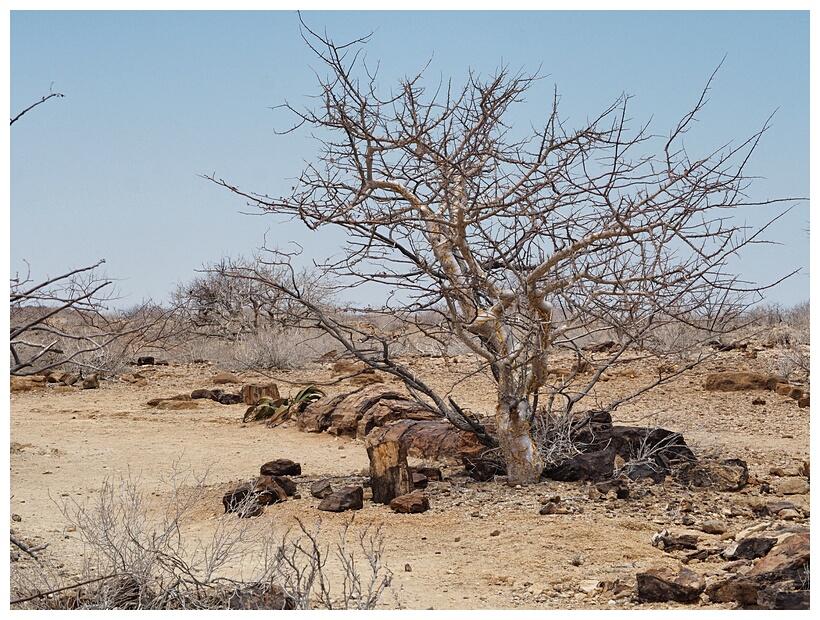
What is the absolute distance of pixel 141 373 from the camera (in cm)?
1820

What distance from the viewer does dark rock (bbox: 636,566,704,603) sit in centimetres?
403

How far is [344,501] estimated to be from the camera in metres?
6.30

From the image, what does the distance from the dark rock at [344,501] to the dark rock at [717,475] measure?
8.26 feet

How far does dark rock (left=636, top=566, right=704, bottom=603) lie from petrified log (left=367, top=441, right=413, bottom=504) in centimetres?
256

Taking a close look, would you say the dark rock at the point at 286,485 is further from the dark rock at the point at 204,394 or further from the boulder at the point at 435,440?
the dark rock at the point at 204,394

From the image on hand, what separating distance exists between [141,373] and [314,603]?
1491 cm

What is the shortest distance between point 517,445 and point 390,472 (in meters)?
1.00

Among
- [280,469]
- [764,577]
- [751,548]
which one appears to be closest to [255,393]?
[280,469]

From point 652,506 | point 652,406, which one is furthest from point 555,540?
point 652,406

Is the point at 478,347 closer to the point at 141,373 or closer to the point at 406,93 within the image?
the point at 406,93

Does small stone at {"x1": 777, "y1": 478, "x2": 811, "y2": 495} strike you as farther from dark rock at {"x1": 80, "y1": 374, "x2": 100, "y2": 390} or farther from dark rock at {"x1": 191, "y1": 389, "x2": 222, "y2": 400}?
dark rock at {"x1": 80, "y1": 374, "x2": 100, "y2": 390}

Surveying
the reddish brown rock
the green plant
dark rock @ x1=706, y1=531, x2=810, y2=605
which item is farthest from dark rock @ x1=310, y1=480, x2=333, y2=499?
the reddish brown rock

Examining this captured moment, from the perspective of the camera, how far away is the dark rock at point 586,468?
6828 mm

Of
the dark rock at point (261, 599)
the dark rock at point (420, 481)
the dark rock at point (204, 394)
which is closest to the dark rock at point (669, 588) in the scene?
the dark rock at point (261, 599)
